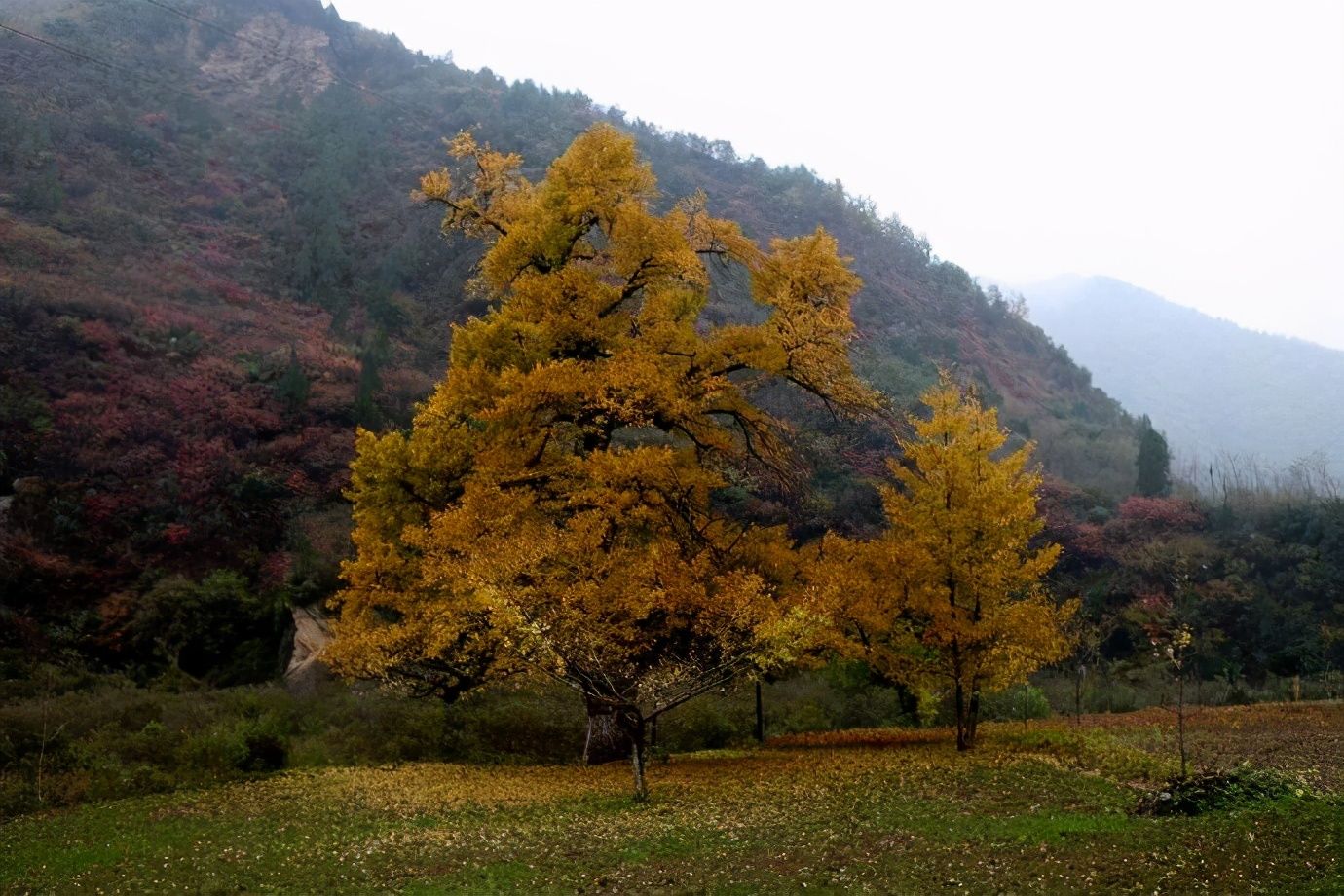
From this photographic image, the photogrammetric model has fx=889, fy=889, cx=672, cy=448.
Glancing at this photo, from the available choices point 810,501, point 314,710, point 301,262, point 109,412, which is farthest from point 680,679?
point 301,262

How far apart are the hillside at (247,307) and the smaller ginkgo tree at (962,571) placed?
18280 millimetres

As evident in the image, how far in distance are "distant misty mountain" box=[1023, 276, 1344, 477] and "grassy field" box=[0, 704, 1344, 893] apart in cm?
8578

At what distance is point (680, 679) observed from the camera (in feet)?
53.6

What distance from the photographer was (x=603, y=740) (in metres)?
19.8

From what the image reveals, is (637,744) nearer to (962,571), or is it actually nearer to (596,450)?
(596,450)

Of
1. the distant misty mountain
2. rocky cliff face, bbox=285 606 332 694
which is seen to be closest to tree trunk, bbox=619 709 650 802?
rocky cliff face, bbox=285 606 332 694

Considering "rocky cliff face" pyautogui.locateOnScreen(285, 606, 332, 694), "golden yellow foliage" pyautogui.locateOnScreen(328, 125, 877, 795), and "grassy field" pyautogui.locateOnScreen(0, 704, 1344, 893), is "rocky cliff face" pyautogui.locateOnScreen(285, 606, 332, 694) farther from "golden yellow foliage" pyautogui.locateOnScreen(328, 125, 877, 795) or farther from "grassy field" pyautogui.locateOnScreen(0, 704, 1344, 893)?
"grassy field" pyautogui.locateOnScreen(0, 704, 1344, 893)

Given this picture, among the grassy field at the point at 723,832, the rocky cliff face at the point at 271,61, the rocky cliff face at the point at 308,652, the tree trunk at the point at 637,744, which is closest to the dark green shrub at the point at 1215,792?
the grassy field at the point at 723,832

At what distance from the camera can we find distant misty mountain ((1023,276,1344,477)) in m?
114

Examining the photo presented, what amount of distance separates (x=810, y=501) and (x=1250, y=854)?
110 ft

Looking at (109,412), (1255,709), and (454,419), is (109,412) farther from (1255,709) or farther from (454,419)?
(1255,709)

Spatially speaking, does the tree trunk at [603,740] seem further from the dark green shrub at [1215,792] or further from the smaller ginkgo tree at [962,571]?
the dark green shrub at [1215,792]

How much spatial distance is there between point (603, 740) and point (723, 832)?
26.5 ft

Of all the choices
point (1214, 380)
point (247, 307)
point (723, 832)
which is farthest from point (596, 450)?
point (1214, 380)
